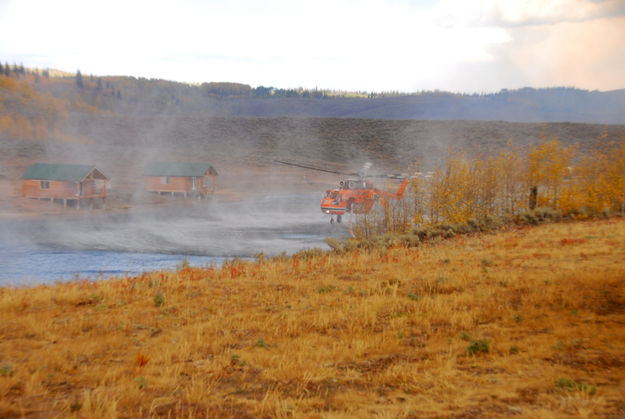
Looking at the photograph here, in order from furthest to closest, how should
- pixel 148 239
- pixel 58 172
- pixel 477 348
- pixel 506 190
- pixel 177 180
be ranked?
pixel 177 180 < pixel 58 172 < pixel 148 239 < pixel 506 190 < pixel 477 348

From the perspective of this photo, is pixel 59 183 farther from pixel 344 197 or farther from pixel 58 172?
pixel 344 197

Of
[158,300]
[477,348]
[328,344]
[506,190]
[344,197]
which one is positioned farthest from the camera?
[344,197]

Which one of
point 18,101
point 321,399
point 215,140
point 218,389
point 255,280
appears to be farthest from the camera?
point 18,101

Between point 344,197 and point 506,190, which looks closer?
point 506,190

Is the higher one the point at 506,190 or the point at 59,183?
the point at 506,190

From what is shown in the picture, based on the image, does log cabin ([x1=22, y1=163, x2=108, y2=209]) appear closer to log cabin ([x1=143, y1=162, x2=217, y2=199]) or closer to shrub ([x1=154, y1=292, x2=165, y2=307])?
log cabin ([x1=143, y1=162, x2=217, y2=199])

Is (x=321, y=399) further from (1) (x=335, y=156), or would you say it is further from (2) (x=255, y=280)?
(1) (x=335, y=156)

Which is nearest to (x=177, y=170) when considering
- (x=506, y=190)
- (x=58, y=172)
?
(x=58, y=172)

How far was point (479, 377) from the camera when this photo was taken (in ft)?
22.2

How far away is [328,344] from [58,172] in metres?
49.1

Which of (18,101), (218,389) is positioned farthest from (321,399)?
(18,101)

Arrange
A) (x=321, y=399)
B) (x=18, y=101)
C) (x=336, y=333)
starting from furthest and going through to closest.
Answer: (x=18, y=101), (x=336, y=333), (x=321, y=399)

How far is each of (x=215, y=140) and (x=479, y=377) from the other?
94625 millimetres

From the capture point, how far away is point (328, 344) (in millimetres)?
8586
